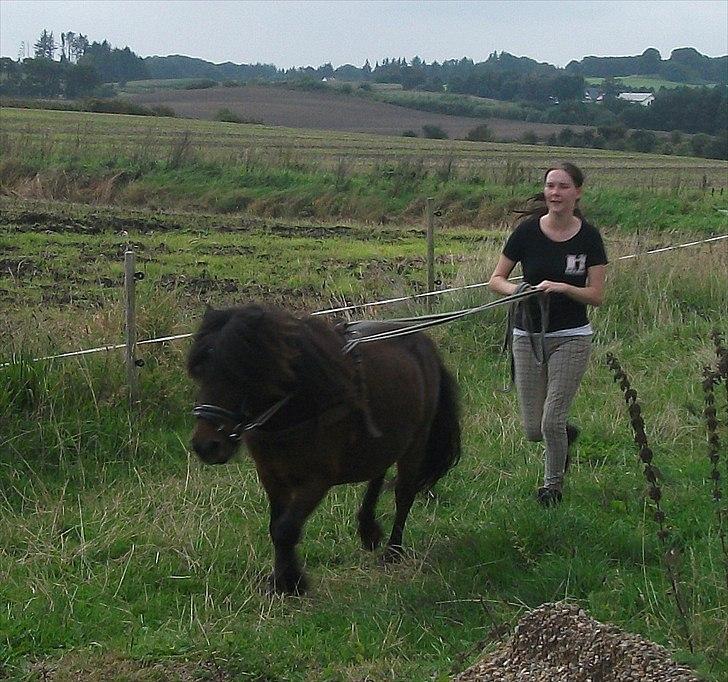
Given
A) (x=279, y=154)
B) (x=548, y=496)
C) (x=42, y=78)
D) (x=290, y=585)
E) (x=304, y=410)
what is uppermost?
(x=42, y=78)

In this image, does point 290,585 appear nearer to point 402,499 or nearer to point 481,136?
point 402,499

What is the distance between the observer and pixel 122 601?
543cm

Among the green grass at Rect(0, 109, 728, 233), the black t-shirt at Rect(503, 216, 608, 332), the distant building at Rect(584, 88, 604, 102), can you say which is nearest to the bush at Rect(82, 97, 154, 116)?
the green grass at Rect(0, 109, 728, 233)

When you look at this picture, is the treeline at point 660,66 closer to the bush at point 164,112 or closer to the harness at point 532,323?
the bush at point 164,112

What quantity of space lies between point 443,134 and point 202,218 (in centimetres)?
4658

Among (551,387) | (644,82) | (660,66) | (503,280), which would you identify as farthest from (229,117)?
(660,66)

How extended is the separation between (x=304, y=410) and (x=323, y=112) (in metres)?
75.5

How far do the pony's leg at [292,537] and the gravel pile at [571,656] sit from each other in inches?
59.4

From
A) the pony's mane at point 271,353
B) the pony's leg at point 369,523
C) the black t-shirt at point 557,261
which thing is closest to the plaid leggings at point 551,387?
the black t-shirt at point 557,261

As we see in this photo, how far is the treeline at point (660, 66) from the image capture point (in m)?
141

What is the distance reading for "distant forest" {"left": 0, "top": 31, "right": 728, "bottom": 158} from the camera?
78.0 meters

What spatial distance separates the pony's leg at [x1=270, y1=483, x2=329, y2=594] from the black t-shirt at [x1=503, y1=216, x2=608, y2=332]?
1988 mm

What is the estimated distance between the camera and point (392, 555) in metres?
6.15

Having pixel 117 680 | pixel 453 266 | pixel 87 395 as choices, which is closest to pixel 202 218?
pixel 453 266
